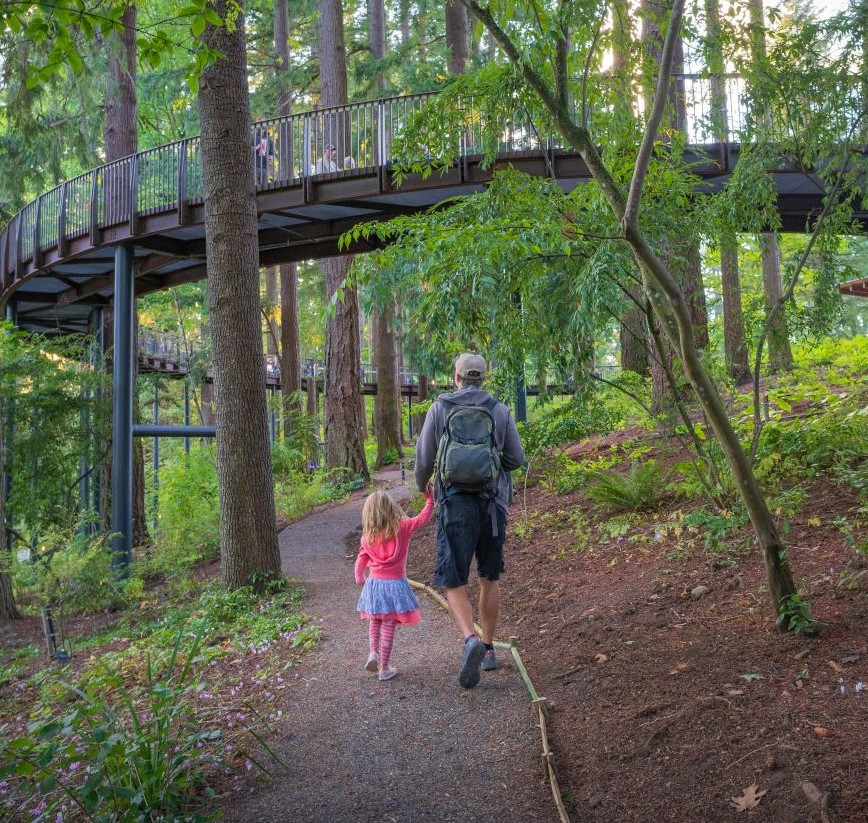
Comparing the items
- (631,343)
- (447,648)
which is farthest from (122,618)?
(631,343)

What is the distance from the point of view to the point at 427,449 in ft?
15.0

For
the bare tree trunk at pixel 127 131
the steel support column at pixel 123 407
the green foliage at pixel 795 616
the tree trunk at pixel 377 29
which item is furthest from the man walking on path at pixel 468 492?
the tree trunk at pixel 377 29

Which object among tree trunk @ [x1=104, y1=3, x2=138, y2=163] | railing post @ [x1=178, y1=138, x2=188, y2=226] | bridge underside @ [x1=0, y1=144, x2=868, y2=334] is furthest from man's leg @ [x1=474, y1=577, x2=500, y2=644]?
tree trunk @ [x1=104, y1=3, x2=138, y2=163]

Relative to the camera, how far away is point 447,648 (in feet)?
17.8

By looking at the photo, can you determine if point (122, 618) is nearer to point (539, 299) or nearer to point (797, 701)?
point (539, 299)

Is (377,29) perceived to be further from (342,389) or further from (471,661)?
(471,661)

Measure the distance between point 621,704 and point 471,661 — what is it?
90 centimetres

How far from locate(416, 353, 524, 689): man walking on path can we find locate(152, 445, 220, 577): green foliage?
7.68m

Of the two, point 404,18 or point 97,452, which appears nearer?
point 97,452

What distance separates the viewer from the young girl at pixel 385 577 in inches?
191

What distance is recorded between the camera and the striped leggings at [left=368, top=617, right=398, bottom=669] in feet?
15.9

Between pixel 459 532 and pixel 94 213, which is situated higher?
pixel 94 213

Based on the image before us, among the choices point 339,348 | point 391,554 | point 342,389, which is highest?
point 339,348

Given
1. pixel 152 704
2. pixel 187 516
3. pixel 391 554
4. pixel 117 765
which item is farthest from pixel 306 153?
pixel 117 765
